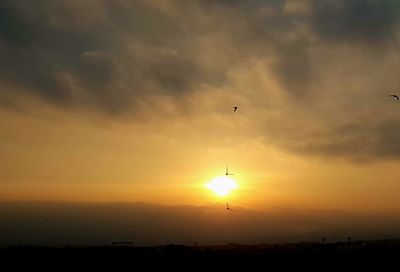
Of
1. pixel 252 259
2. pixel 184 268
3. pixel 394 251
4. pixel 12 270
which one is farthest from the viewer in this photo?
pixel 394 251

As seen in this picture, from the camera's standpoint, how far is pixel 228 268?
71938 mm

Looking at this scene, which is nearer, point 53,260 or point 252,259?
point 53,260

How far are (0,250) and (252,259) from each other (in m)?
40.0

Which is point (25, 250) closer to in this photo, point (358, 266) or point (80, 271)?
point (80, 271)

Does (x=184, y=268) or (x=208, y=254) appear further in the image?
(x=208, y=254)

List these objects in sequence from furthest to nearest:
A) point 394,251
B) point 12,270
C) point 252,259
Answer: point 394,251, point 252,259, point 12,270

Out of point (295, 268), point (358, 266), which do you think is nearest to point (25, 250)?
point (295, 268)

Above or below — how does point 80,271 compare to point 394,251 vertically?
below

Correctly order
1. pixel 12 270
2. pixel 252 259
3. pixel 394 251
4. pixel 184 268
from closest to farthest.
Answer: pixel 12 270, pixel 184 268, pixel 252 259, pixel 394 251

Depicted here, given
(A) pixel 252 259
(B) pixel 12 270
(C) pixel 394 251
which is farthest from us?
(C) pixel 394 251

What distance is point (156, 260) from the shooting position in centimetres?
7369

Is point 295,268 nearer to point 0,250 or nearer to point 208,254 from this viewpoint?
point 208,254

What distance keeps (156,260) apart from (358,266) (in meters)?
30.7

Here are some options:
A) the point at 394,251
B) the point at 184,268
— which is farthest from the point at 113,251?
the point at 394,251
